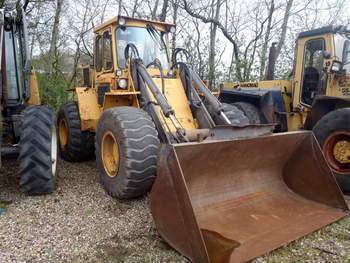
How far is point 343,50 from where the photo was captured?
598 cm

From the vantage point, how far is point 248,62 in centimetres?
1341

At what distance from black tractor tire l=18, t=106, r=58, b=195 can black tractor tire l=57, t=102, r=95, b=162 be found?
5.82 feet

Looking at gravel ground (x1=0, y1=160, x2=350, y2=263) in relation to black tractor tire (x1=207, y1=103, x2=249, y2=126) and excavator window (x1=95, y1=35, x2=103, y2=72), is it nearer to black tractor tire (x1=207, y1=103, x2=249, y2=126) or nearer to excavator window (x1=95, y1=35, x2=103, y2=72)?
black tractor tire (x1=207, y1=103, x2=249, y2=126)

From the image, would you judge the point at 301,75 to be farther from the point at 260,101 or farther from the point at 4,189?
the point at 4,189

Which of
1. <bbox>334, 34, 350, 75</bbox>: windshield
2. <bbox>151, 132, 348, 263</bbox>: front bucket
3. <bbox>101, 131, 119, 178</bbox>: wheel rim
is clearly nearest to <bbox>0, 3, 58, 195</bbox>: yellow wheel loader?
<bbox>101, 131, 119, 178</bbox>: wheel rim

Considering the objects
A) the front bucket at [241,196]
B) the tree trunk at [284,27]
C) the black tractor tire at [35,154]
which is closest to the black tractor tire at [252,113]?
the front bucket at [241,196]

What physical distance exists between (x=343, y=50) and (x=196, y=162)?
14.3ft

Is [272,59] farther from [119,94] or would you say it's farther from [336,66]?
[119,94]

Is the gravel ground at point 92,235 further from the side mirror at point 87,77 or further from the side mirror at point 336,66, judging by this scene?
the side mirror at point 336,66

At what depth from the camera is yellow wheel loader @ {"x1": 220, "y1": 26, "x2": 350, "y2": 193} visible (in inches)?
186

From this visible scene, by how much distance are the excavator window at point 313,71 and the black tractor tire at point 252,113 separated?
36.4 inches

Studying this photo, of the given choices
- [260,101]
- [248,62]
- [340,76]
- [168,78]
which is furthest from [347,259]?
[248,62]

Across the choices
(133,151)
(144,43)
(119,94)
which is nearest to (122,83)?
(119,94)

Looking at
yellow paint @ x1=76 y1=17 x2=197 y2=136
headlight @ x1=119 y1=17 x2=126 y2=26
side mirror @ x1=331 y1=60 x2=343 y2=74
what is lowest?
yellow paint @ x1=76 y1=17 x2=197 y2=136
